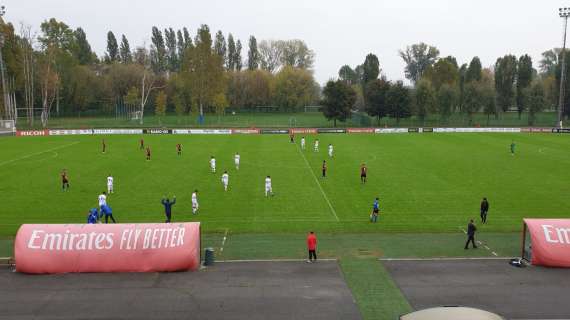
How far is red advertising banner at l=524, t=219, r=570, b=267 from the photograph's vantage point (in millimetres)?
16812

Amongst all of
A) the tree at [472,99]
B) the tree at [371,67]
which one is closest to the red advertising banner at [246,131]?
the tree at [472,99]

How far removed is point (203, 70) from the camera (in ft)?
297

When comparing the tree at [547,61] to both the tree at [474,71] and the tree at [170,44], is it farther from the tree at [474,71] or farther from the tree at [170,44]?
the tree at [170,44]

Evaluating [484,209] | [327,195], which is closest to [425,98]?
[327,195]

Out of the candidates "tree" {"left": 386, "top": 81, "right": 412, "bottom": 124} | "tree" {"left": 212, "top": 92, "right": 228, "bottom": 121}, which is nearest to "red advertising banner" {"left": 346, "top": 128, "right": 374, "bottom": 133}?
"tree" {"left": 386, "top": 81, "right": 412, "bottom": 124}

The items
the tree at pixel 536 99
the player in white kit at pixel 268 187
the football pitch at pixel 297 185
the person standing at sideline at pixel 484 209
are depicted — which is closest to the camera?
the person standing at sideline at pixel 484 209

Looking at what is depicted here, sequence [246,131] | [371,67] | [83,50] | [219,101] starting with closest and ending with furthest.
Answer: [246,131] < [219,101] < [371,67] < [83,50]

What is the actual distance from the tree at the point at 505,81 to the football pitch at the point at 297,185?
45302 mm

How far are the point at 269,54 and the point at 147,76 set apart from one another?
4525cm

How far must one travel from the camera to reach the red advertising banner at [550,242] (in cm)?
1681

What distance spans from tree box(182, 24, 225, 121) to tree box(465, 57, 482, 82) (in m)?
→ 55.5

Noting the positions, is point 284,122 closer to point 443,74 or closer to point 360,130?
point 360,130

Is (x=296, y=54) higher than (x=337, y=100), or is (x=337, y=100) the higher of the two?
(x=296, y=54)

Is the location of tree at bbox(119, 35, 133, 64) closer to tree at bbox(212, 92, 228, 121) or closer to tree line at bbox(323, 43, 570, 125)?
tree at bbox(212, 92, 228, 121)
